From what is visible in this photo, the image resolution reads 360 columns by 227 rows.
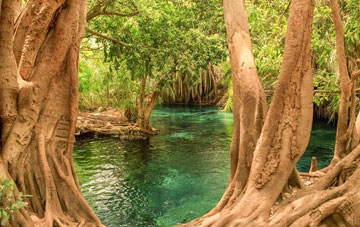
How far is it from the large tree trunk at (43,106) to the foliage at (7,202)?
47cm

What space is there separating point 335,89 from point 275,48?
5.60 feet

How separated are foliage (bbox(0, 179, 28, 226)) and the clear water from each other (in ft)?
13.5

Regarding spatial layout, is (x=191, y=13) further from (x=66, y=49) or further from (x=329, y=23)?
(x=66, y=49)

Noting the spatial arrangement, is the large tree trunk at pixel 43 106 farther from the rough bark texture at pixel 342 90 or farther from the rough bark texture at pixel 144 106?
the rough bark texture at pixel 144 106

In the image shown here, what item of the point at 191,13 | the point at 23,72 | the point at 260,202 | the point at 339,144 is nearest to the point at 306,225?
the point at 260,202

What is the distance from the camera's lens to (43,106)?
5.53 metres

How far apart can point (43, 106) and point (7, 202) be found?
5.81 feet

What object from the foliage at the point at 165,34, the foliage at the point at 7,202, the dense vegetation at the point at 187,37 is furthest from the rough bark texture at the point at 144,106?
the foliage at the point at 7,202

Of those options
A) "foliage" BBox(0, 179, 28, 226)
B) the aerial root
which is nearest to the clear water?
"foliage" BBox(0, 179, 28, 226)

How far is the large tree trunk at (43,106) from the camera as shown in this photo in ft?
15.8

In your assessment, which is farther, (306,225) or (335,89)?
(335,89)

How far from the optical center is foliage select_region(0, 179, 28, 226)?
3.86m

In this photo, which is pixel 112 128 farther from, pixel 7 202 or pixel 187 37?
pixel 7 202

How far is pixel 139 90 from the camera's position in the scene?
1972 centimetres
